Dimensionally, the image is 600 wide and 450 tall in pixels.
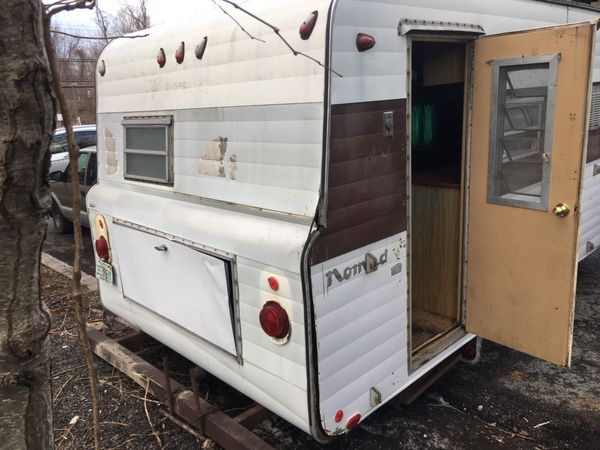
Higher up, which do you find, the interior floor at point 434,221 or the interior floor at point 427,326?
the interior floor at point 434,221

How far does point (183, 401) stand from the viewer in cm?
337

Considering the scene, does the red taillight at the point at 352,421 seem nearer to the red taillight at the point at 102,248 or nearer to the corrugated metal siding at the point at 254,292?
the corrugated metal siding at the point at 254,292

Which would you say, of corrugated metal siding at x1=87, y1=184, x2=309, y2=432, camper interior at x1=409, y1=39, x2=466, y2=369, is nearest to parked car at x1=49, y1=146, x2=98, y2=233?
corrugated metal siding at x1=87, y1=184, x2=309, y2=432

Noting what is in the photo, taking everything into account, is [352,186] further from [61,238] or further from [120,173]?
[61,238]

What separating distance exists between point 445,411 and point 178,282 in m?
1.98

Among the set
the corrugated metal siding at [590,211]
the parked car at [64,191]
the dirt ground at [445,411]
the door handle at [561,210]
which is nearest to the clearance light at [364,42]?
the door handle at [561,210]

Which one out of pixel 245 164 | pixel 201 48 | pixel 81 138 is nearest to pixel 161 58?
pixel 201 48

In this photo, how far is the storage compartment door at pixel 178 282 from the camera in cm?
313

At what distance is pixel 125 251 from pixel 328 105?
86.6 inches

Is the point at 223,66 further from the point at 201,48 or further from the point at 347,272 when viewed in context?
the point at 347,272

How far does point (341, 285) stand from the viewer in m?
2.69

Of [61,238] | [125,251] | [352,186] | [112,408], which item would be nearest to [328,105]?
[352,186]

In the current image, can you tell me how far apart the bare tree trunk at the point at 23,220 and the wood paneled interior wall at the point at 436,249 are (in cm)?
300

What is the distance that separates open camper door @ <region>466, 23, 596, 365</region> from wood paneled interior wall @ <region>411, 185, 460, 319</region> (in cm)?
34
